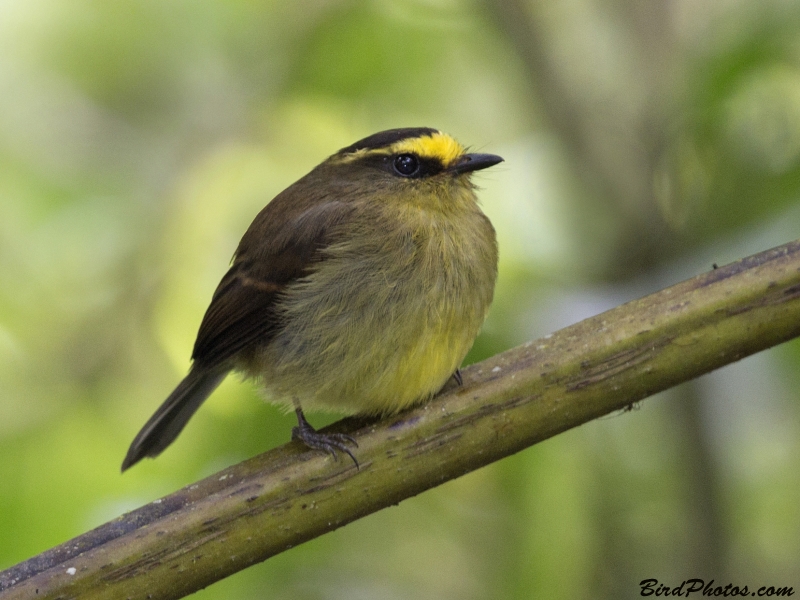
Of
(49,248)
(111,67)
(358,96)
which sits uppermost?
(111,67)

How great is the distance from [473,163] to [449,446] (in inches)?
51.3

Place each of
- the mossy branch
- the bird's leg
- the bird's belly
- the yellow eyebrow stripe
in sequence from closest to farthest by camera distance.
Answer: the mossy branch → the bird's leg → the bird's belly → the yellow eyebrow stripe

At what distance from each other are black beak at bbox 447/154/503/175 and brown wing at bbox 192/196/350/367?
45 cm

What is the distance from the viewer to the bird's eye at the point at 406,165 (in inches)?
143

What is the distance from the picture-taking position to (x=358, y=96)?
420 cm

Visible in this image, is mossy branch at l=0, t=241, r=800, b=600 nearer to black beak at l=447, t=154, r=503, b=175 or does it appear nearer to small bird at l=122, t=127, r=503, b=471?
small bird at l=122, t=127, r=503, b=471

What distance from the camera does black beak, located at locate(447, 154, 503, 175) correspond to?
3621 mm

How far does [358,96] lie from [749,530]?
92.5 inches

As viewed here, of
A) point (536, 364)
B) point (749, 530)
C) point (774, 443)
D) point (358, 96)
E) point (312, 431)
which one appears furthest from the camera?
point (358, 96)

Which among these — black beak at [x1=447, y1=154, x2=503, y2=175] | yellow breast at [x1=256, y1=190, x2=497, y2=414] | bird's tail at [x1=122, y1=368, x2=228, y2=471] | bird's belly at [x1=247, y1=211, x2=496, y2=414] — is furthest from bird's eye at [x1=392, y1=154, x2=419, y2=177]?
bird's tail at [x1=122, y1=368, x2=228, y2=471]

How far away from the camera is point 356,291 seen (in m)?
3.30

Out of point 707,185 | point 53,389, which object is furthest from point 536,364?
point 53,389

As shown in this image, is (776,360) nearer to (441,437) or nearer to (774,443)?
(774,443)

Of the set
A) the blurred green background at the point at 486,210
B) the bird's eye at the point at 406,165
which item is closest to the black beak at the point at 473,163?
the bird's eye at the point at 406,165
